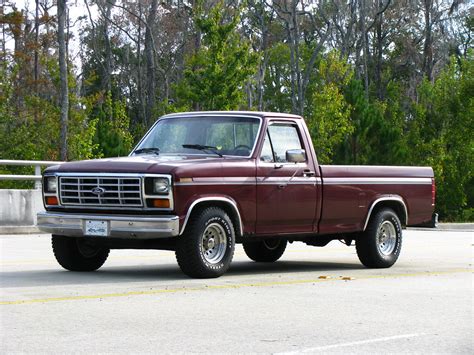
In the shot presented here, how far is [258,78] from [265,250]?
54.7 meters

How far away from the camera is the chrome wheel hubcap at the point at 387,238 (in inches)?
609

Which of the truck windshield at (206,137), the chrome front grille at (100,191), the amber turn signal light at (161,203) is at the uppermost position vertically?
the truck windshield at (206,137)

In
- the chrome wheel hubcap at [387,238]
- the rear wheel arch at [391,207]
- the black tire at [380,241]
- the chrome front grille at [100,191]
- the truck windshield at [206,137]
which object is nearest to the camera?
the chrome front grille at [100,191]

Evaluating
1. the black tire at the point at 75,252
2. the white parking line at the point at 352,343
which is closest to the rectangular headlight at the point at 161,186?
the black tire at the point at 75,252

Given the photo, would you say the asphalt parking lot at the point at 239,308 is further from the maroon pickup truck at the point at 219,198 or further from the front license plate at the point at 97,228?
the front license plate at the point at 97,228

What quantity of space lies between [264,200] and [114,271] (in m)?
2.16

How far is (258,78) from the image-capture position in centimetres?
7025

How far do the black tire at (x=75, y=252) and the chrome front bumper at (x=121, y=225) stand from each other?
1.85 feet

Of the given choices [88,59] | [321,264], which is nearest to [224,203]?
[321,264]

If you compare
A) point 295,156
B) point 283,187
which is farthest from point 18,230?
point 295,156

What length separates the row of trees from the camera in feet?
133

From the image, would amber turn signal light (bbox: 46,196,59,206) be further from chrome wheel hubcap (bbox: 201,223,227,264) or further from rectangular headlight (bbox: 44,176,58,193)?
chrome wheel hubcap (bbox: 201,223,227,264)

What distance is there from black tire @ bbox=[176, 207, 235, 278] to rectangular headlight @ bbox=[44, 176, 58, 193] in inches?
73.2

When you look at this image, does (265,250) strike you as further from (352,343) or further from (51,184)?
(352,343)
